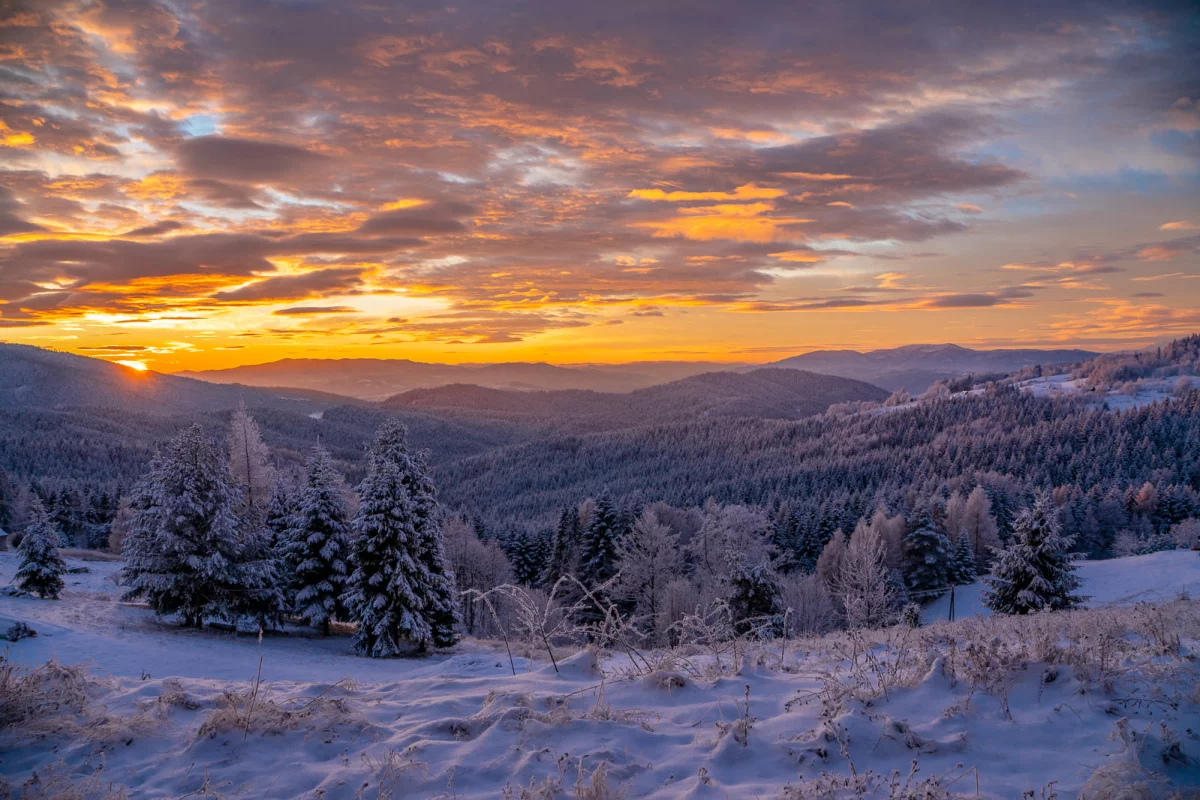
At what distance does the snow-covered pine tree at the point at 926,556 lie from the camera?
44.6 m

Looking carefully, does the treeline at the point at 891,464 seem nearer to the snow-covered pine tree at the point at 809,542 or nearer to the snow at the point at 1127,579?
the snow-covered pine tree at the point at 809,542

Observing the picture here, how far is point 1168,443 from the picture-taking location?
10738cm

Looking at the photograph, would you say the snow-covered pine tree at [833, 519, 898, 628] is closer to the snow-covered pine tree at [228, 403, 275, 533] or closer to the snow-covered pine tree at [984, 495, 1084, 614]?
the snow-covered pine tree at [984, 495, 1084, 614]

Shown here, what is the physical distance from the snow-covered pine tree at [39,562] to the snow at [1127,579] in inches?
1587

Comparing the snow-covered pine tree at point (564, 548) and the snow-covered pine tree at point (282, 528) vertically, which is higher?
the snow-covered pine tree at point (282, 528)

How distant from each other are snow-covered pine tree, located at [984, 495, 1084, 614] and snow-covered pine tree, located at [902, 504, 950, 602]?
19528 mm

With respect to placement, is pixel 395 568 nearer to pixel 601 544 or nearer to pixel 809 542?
pixel 601 544

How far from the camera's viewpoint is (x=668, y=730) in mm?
4996

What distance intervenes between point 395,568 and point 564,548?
2932 centimetres

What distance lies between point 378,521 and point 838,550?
121ft

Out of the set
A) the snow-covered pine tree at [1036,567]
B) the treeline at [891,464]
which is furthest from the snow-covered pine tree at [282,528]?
the treeline at [891,464]

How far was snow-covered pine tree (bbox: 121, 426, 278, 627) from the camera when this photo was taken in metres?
22.7

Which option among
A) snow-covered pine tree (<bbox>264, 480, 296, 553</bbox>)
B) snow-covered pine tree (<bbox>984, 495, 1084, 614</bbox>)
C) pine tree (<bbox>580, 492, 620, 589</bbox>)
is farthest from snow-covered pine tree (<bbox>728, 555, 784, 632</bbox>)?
snow-covered pine tree (<bbox>264, 480, 296, 553</bbox>)

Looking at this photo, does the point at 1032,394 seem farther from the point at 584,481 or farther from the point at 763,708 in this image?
the point at 763,708
